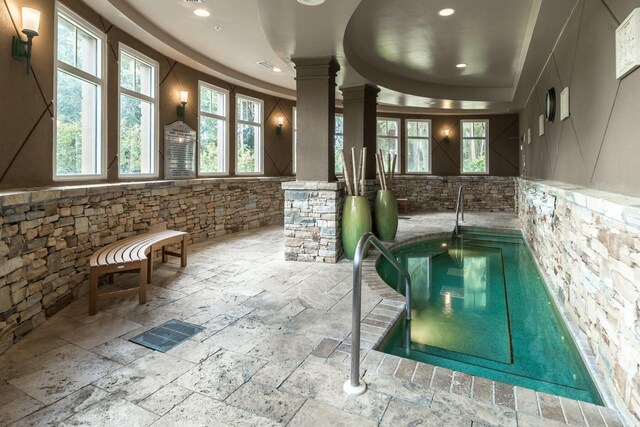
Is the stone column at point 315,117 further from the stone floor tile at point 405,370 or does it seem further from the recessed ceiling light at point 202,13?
the stone floor tile at point 405,370

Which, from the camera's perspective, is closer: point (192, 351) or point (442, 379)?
point (442, 379)

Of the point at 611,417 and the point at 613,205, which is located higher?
the point at 613,205

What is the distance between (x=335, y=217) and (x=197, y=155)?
3.09 metres

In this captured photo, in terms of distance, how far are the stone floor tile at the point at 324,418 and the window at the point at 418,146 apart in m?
9.95

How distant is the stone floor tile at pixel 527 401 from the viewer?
183cm

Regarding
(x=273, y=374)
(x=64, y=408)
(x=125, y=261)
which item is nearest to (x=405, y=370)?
(x=273, y=374)

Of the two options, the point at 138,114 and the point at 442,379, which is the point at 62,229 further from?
the point at 442,379

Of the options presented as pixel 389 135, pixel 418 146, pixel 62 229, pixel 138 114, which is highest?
pixel 389 135

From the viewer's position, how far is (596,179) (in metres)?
2.95

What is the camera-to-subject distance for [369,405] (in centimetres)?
190

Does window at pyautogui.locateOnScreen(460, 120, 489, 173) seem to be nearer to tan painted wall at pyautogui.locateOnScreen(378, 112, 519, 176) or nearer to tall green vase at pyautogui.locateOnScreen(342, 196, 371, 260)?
tan painted wall at pyautogui.locateOnScreen(378, 112, 519, 176)

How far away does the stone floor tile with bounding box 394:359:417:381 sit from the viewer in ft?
7.04

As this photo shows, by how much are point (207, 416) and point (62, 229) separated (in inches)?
97.5

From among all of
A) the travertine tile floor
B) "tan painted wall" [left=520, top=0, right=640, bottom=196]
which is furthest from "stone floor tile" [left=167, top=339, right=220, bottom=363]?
"tan painted wall" [left=520, top=0, right=640, bottom=196]
